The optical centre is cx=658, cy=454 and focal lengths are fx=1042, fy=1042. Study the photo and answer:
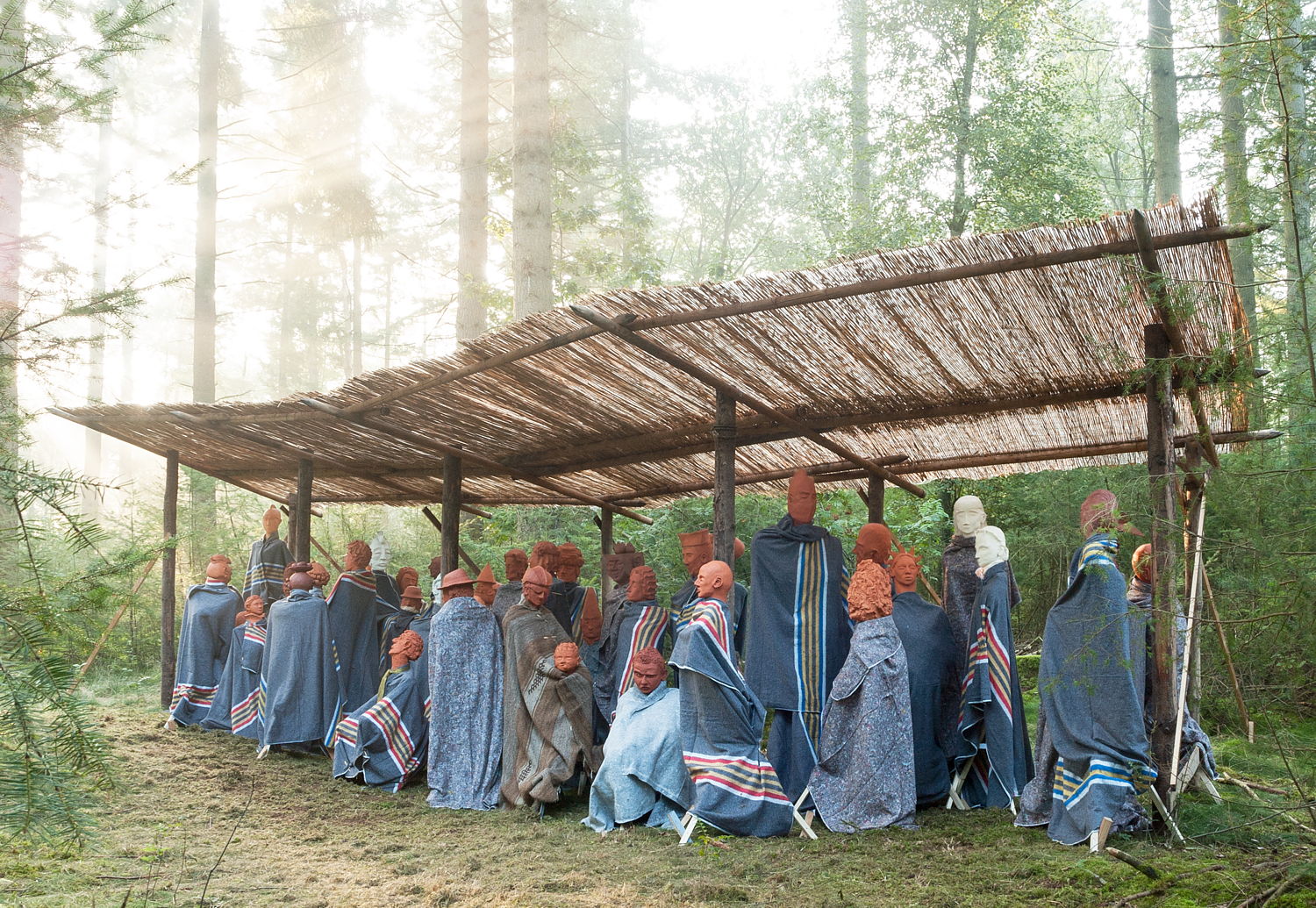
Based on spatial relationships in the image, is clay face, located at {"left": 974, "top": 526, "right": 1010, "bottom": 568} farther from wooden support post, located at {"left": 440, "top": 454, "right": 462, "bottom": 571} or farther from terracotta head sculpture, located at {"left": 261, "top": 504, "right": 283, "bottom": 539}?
terracotta head sculpture, located at {"left": 261, "top": 504, "right": 283, "bottom": 539}

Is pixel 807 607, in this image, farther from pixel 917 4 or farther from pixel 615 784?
pixel 917 4

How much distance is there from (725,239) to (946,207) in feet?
38.4

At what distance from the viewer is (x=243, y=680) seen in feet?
27.6

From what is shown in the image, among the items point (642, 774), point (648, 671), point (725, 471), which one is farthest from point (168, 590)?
point (725, 471)

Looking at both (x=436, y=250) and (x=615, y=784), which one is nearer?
(x=615, y=784)

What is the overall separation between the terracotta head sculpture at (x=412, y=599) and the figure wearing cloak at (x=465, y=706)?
121cm

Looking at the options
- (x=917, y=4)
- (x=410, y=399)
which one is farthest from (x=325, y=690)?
(x=917, y=4)

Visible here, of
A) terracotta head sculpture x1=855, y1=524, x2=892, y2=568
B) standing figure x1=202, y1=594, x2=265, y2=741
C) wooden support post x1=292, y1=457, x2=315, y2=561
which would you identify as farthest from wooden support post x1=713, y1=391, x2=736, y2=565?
standing figure x1=202, y1=594, x2=265, y2=741

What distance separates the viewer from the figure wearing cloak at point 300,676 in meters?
7.58

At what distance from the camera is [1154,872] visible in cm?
367

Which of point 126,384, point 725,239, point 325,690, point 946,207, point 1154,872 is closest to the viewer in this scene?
point 1154,872

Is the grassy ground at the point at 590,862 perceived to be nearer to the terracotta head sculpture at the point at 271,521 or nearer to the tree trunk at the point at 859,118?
the terracotta head sculpture at the point at 271,521

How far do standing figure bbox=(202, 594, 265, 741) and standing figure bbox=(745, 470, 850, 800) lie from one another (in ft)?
14.8

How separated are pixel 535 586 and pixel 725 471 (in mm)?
1382
